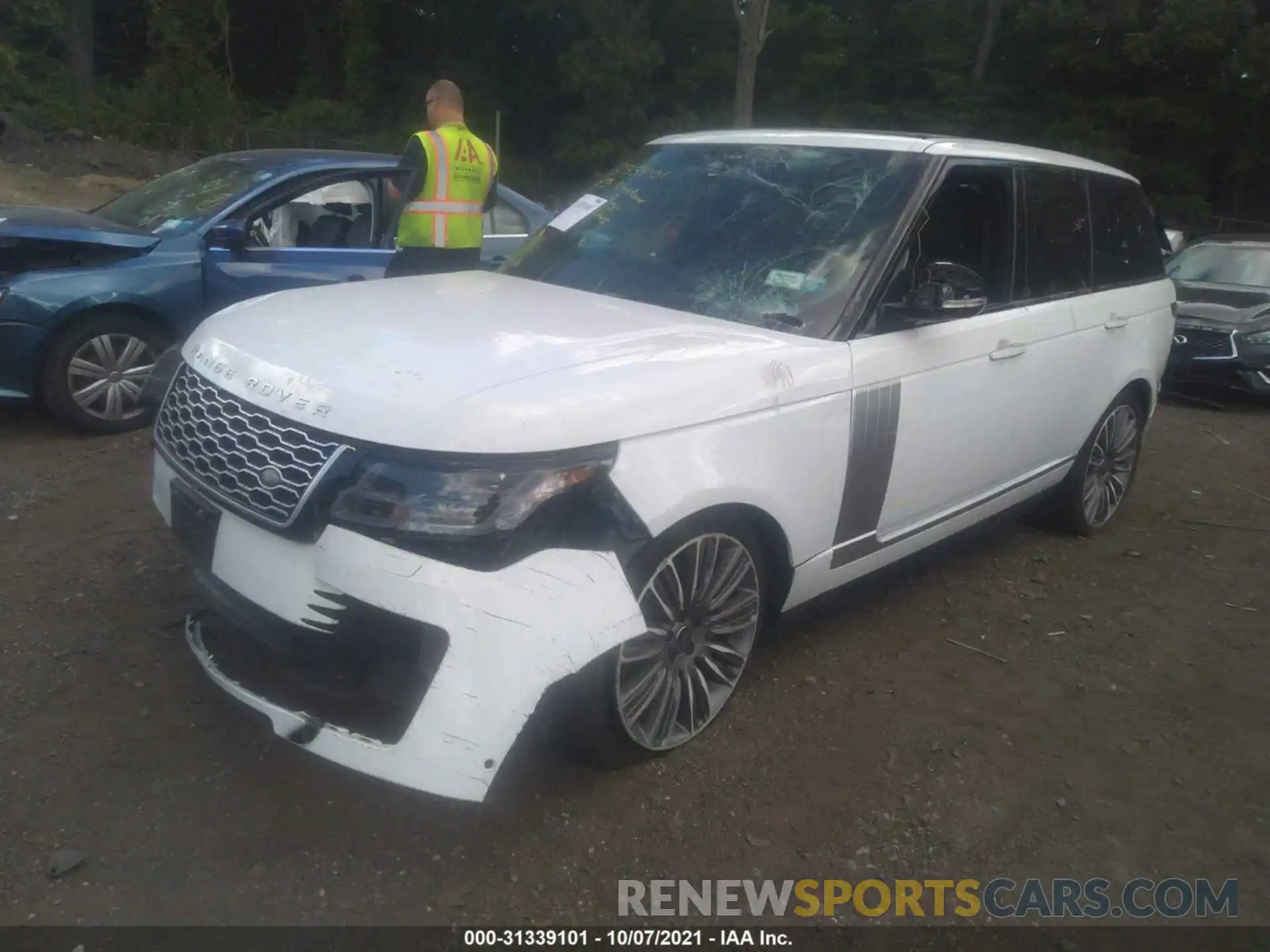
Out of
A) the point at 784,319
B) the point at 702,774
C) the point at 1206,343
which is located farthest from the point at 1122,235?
the point at 1206,343

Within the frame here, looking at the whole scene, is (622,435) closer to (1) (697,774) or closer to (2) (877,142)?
(1) (697,774)

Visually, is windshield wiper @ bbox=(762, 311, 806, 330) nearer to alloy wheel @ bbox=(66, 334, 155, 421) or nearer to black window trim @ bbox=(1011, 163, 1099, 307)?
black window trim @ bbox=(1011, 163, 1099, 307)

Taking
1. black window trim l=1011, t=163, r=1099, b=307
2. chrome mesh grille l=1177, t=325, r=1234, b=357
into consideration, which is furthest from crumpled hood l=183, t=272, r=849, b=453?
chrome mesh grille l=1177, t=325, r=1234, b=357

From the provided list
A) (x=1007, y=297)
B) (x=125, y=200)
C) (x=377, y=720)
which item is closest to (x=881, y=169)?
(x=1007, y=297)

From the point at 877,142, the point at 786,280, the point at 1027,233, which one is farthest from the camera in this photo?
the point at 1027,233

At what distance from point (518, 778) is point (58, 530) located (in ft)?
8.87

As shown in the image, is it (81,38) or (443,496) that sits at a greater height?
(81,38)

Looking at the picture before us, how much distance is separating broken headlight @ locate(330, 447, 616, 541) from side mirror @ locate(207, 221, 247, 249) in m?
3.92

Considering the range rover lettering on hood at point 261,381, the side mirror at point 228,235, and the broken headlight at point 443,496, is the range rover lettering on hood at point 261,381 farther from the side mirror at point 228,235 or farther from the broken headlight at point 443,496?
the side mirror at point 228,235

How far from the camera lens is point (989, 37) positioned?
1166 inches

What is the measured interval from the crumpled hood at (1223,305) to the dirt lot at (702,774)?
5.75 m

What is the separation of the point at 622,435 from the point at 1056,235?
110 inches

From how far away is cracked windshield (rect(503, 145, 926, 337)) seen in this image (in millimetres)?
3652

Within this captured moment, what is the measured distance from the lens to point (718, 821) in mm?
3078
